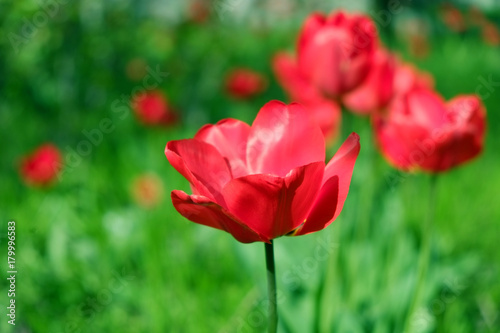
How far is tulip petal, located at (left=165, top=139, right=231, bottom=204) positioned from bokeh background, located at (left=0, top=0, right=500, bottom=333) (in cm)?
39

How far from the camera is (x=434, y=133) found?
0.77 metres

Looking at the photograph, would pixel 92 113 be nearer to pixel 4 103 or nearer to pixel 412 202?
pixel 4 103

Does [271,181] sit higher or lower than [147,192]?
higher

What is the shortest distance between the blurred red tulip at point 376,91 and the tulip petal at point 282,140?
597 mm

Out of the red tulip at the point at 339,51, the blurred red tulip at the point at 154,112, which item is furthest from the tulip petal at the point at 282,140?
→ the blurred red tulip at the point at 154,112

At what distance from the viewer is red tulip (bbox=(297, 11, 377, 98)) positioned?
3.06 feet

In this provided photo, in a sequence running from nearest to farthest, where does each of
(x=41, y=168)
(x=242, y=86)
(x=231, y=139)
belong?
(x=231, y=139), (x=41, y=168), (x=242, y=86)

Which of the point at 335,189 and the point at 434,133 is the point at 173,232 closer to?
the point at 434,133

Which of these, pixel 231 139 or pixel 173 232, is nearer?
pixel 231 139

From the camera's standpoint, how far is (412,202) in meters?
1.75

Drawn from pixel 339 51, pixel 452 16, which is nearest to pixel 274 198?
pixel 339 51

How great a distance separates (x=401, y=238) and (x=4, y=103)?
1551 millimetres

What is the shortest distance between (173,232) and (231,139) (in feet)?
3.44

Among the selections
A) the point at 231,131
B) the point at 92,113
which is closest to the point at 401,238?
the point at 231,131
